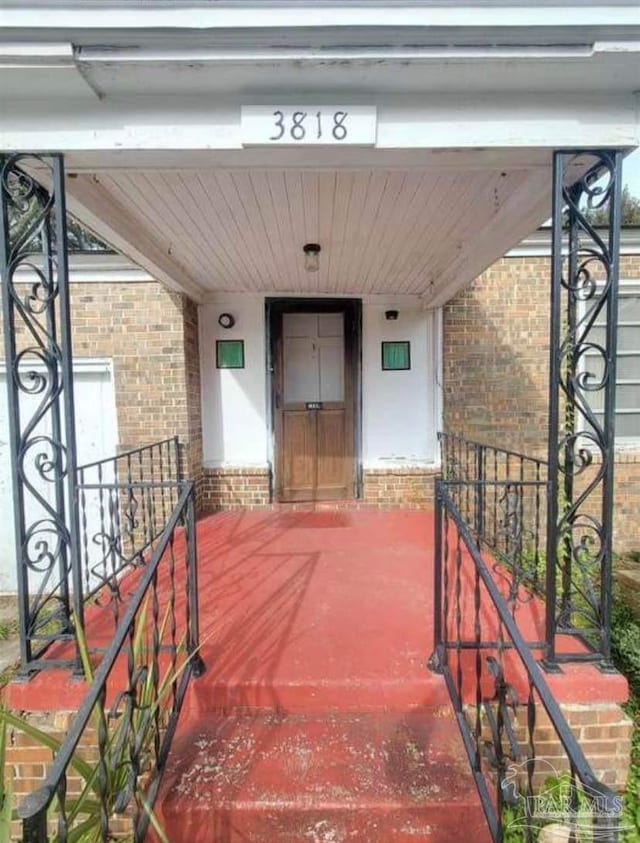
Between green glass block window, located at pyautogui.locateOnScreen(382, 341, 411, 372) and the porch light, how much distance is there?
A: 1.37 meters

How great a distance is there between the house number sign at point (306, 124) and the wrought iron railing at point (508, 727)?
5.19ft

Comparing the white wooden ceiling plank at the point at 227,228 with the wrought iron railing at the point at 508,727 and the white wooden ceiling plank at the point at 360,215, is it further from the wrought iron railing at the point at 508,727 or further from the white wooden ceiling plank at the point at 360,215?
the wrought iron railing at the point at 508,727

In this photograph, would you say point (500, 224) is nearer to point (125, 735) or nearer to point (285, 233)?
point (285, 233)

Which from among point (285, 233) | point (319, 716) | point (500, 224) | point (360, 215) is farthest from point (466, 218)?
point (319, 716)

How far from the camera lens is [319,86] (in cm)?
170

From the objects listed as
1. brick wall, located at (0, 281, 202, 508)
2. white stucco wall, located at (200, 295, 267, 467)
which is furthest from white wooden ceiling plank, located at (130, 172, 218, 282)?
white stucco wall, located at (200, 295, 267, 467)

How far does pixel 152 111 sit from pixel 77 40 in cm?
30

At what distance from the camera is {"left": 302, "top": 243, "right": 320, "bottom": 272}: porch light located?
3250 mm

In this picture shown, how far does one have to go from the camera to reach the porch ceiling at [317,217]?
89.8 inches

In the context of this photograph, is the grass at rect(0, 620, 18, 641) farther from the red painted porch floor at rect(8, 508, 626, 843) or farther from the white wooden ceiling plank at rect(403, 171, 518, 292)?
the white wooden ceiling plank at rect(403, 171, 518, 292)

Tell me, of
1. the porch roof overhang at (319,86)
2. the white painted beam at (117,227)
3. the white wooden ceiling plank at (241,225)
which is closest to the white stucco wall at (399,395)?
the white wooden ceiling plank at (241,225)

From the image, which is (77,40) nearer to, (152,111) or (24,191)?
(152,111)

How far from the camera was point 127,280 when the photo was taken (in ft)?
13.8

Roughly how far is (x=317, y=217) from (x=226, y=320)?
211 cm
